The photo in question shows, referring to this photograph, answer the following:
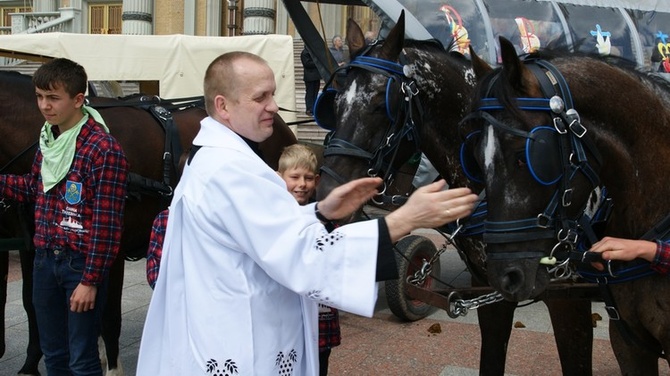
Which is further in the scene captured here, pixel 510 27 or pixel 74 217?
pixel 510 27

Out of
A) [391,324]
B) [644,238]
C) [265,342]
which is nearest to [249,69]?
[265,342]

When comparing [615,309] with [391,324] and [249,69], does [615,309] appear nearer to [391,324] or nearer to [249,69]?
[249,69]

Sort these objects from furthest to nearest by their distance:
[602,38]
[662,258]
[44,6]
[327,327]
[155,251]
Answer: [44,6], [602,38], [327,327], [155,251], [662,258]

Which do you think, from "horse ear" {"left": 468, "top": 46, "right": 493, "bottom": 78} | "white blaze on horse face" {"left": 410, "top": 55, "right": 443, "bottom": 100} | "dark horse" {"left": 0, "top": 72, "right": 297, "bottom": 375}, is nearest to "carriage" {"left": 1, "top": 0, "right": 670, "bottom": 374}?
"white blaze on horse face" {"left": 410, "top": 55, "right": 443, "bottom": 100}

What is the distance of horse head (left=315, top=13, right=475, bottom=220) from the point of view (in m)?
3.66

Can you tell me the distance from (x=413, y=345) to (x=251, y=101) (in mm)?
3810

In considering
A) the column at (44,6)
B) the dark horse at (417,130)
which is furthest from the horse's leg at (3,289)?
the column at (44,6)

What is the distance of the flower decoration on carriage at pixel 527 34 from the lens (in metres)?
5.03

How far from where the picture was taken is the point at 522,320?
20.8 ft

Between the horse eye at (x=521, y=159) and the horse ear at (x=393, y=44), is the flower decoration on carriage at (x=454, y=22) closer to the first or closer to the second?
the horse ear at (x=393, y=44)

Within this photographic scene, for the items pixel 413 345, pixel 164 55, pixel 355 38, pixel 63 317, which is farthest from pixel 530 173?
pixel 164 55

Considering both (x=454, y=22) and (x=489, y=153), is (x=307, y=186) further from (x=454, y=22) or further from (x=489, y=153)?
(x=454, y=22)

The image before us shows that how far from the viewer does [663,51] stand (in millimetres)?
5547

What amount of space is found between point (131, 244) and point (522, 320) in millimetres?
3360
